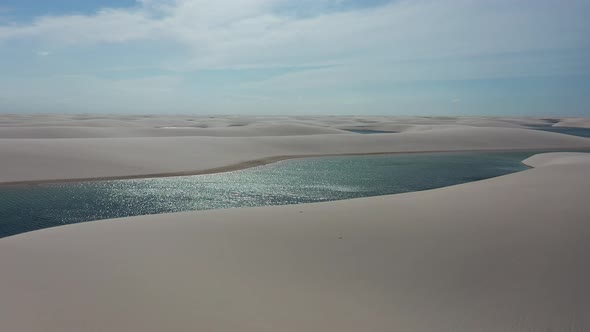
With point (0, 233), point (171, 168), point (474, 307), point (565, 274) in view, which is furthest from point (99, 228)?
point (171, 168)

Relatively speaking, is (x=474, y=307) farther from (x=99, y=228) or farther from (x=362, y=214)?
(x=99, y=228)

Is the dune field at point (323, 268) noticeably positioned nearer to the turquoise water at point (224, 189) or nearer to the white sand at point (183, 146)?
the turquoise water at point (224, 189)

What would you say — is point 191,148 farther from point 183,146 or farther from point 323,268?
point 323,268

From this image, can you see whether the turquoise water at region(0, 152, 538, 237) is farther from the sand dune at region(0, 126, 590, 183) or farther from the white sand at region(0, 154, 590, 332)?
the white sand at region(0, 154, 590, 332)

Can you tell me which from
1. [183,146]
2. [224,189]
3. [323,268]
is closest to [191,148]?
[183,146]

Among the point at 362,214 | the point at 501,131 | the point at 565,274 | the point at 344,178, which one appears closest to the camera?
the point at 565,274

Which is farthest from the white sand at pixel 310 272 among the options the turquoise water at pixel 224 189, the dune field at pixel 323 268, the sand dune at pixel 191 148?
the sand dune at pixel 191 148
